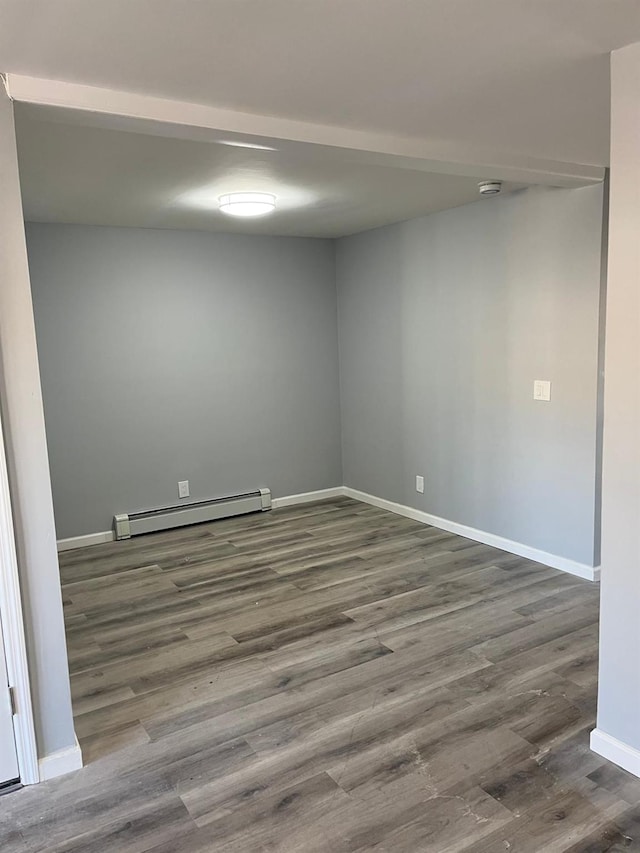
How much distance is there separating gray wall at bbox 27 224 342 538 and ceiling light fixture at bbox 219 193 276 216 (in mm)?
1277

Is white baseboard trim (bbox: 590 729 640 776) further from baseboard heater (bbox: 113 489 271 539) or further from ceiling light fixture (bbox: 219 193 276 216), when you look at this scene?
baseboard heater (bbox: 113 489 271 539)

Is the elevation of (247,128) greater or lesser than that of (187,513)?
greater

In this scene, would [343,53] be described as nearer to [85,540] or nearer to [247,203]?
[247,203]

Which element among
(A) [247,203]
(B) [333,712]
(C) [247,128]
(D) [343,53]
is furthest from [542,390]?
(D) [343,53]

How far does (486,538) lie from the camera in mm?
4340

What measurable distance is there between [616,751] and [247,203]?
3.06 m

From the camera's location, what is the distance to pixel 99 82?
1880mm

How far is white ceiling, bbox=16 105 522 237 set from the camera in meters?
2.49

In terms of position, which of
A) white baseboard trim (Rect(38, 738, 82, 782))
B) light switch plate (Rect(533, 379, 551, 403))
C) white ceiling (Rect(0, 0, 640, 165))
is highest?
white ceiling (Rect(0, 0, 640, 165))

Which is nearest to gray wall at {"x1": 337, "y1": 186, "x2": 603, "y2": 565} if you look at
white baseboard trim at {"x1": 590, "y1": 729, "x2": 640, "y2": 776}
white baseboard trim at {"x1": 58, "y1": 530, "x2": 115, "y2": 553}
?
white baseboard trim at {"x1": 590, "y1": 729, "x2": 640, "y2": 776}

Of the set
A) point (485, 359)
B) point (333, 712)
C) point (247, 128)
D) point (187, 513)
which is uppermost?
point (247, 128)

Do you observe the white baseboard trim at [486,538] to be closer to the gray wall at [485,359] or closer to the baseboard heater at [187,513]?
the gray wall at [485,359]

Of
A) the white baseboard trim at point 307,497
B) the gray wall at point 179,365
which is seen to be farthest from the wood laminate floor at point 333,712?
the white baseboard trim at point 307,497

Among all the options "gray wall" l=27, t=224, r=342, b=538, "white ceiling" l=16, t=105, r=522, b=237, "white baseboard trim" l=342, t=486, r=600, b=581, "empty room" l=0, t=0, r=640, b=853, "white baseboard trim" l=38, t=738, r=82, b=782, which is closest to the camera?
"empty room" l=0, t=0, r=640, b=853
